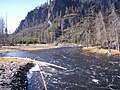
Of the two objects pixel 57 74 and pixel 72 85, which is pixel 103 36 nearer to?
pixel 57 74

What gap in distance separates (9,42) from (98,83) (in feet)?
429

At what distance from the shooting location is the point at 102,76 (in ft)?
142

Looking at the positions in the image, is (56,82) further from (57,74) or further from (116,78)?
(116,78)

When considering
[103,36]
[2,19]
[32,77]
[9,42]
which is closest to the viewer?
[32,77]

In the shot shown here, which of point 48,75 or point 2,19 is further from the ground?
point 2,19

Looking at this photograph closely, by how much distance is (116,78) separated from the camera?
41.1 m

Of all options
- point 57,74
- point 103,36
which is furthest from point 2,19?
point 57,74

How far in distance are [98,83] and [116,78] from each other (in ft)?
16.5

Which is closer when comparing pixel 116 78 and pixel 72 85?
pixel 72 85

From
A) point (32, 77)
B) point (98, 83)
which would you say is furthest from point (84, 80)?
point (32, 77)

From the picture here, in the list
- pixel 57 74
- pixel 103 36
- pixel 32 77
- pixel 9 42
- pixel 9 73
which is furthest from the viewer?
pixel 9 42

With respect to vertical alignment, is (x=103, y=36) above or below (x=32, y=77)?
above

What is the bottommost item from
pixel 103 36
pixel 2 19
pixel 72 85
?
pixel 72 85

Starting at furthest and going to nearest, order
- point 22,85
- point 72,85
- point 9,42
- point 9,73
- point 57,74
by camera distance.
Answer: point 9,42, point 57,74, point 9,73, point 72,85, point 22,85
